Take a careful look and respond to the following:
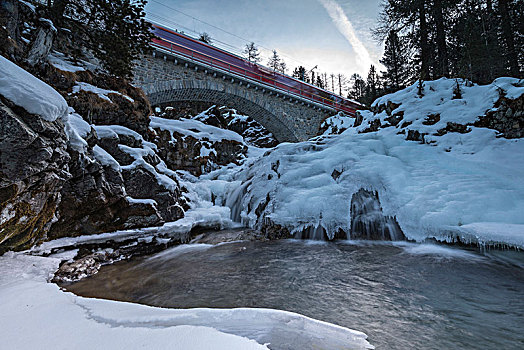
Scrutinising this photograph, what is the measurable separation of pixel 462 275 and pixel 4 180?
17.7 ft

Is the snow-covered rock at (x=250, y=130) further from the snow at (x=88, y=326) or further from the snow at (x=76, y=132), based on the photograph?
the snow at (x=88, y=326)

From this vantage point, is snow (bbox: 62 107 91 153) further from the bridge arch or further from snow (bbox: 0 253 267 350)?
the bridge arch

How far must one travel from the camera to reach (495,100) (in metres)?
6.32

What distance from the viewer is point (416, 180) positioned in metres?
5.37

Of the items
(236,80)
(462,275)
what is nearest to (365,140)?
(462,275)

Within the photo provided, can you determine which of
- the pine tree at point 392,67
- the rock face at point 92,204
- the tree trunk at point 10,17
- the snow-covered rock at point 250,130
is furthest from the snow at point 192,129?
the pine tree at point 392,67

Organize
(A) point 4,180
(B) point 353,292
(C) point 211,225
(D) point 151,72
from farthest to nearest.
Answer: (D) point 151,72 < (C) point 211,225 < (B) point 353,292 < (A) point 4,180

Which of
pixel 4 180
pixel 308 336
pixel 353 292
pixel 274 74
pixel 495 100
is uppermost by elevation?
pixel 274 74

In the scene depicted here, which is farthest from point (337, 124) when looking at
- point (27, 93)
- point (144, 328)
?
point (144, 328)

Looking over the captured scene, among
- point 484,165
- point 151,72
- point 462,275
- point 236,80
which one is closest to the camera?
point 462,275

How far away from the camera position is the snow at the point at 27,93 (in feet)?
7.68

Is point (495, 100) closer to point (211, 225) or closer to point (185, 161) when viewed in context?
point (211, 225)

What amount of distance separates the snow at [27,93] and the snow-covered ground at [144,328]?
6.16 ft

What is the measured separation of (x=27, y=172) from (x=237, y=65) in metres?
15.3
